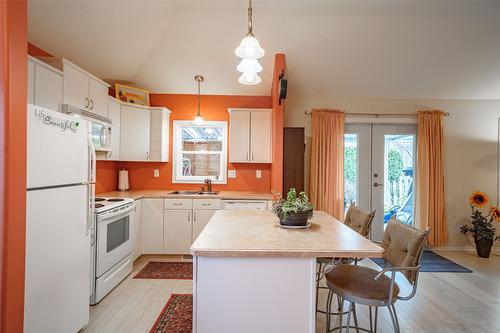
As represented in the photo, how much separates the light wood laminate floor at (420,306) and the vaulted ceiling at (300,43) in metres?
2.69

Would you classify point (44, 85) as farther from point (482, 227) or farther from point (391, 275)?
point (482, 227)

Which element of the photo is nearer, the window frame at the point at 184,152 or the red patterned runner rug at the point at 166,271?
the red patterned runner rug at the point at 166,271

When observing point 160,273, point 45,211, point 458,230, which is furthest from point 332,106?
point 45,211

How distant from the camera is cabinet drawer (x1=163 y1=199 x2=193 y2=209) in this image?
3426mm

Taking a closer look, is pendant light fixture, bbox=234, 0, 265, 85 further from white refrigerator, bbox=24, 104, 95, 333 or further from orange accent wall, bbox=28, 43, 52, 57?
orange accent wall, bbox=28, 43, 52, 57

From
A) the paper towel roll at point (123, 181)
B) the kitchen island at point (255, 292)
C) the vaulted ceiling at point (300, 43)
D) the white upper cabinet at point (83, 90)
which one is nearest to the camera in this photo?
the kitchen island at point (255, 292)

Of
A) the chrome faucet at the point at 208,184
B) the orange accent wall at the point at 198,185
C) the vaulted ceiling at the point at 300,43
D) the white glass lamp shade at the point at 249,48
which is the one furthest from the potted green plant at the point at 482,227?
the white glass lamp shade at the point at 249,48

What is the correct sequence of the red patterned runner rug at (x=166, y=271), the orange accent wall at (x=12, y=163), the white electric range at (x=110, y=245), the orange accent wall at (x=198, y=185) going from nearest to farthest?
the orange accent wall at (x=12, y=163) < the white electric range at (x=110, y=245) < the red patterned runner rug at (x=166, y=271) < the orange accent wall at (x=198, y=185)

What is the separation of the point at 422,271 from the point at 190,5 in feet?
14.2

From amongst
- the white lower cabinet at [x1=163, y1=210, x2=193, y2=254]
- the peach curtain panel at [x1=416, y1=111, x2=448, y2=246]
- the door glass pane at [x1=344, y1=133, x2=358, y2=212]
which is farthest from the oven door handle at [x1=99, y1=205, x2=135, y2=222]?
the peach curtain panel at [x1=416, y1=111, x2=448, y2=246]

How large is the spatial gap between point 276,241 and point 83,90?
2601 mm

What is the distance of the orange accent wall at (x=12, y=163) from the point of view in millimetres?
1275

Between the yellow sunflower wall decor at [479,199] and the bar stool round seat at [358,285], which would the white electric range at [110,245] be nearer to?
the bar stool round seat at [358,285]

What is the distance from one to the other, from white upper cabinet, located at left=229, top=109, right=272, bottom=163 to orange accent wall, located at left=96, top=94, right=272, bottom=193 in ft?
1.08
